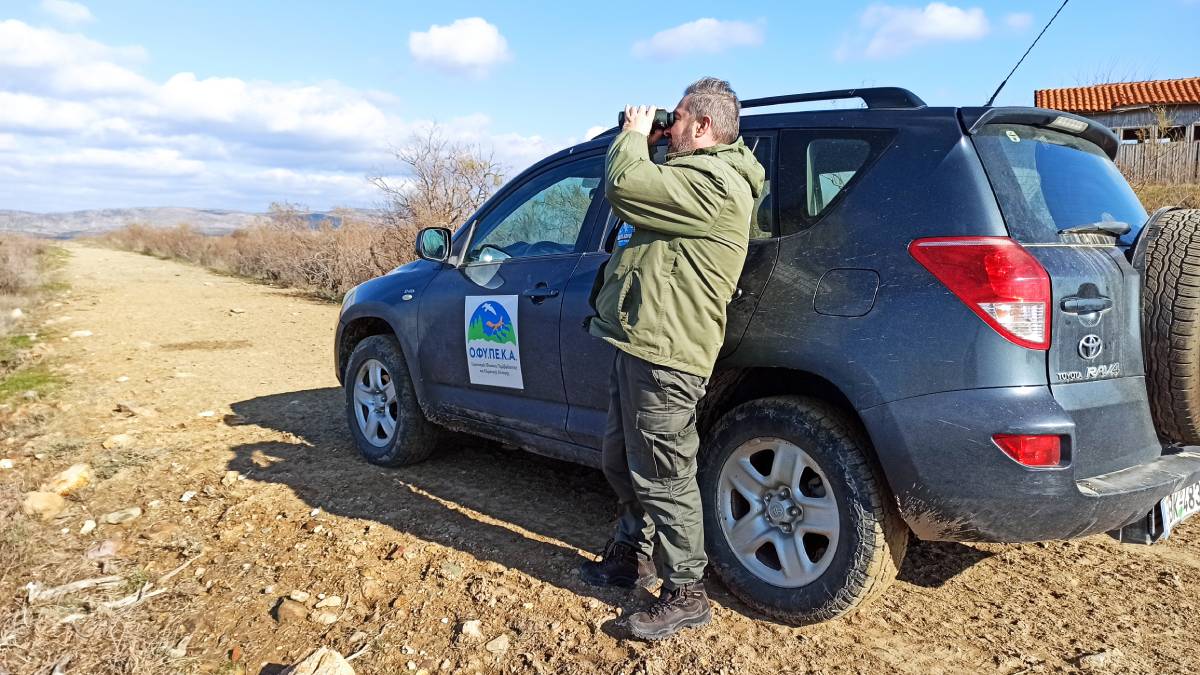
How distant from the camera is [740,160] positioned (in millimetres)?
2621

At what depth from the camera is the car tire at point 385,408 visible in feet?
14.8

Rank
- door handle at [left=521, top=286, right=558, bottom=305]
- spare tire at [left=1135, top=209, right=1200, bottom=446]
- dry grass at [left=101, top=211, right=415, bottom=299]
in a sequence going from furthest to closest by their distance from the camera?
dry grass at [left=101, top=211, right=415, bottom=299]
door handle at [left=521, top=286, right=558, bottom=305]
spare tire at [left=1135, top=209, right=1200, bottom=446]

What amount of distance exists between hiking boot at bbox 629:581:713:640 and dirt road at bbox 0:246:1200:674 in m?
0.05

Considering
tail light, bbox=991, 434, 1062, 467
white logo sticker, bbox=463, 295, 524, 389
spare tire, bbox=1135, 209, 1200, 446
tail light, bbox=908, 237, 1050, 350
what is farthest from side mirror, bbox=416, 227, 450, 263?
spare tire, bbox=1135, 209, 1200, 446

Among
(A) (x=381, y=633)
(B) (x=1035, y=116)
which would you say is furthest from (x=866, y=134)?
(A) (x=381, y=633)

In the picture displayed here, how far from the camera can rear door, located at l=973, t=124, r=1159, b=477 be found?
2.34 meters

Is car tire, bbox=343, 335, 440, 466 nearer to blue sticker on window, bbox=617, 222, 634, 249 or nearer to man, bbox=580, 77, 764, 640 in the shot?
blue sticker on window, bbox=617, 222, 634, 249

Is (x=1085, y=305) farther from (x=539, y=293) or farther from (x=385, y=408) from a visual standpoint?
(x=385, y=408)

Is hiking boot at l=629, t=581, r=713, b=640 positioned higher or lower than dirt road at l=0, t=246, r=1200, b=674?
higher

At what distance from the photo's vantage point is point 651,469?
8.96 ft

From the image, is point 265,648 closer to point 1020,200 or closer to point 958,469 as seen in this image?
point 958,469

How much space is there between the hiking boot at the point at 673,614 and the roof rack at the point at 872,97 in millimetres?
1865

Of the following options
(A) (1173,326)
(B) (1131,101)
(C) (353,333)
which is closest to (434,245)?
(C) (353,333)

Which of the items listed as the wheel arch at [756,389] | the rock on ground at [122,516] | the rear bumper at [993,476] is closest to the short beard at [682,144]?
the wheel arch at [756,389]
